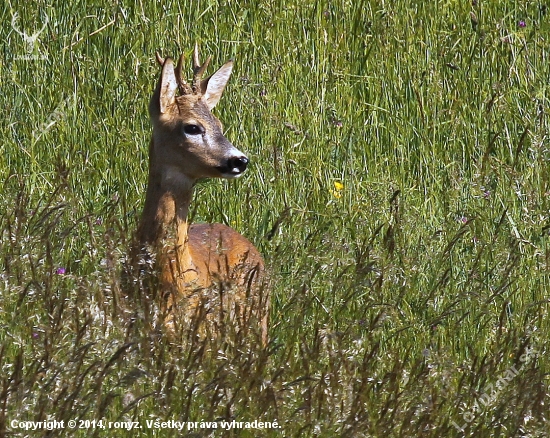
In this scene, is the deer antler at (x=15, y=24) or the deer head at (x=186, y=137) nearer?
the deer head at (x=186, y=137)

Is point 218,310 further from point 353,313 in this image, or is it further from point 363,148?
point 363,148

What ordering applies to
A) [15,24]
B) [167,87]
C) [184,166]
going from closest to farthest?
1. [184,166]
2. [167,87]
3. [15,24]

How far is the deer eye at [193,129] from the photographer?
200 inches

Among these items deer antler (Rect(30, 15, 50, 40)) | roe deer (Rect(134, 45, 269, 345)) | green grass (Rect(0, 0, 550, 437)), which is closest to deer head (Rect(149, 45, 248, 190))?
roe deer (Rect(134, 45, 269, 345))

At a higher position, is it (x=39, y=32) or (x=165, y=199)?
(x=39, y=32)

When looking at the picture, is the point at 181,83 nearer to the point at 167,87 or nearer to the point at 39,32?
the point at 167,87

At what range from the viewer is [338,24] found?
645 centimetres

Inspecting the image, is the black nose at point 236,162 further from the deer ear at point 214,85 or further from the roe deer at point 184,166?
the deer ear at point 214,85

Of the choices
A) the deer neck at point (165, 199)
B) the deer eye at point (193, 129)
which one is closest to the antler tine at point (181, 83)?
the deer eye at point (193, 129)

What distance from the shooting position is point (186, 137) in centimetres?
505

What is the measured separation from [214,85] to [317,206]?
Answer: 0.73 meters

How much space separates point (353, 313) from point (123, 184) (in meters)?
1.57

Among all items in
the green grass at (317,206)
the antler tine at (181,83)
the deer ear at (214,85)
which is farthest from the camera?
the deer ear at (214,85)

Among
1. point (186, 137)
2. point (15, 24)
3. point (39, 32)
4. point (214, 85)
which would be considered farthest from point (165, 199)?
point (15, 24)
